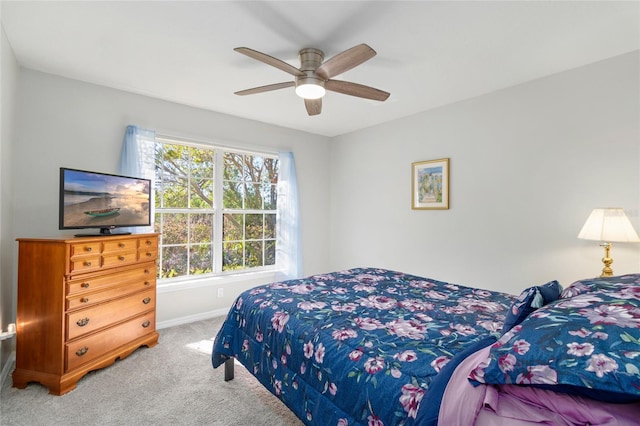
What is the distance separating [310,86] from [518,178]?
2247 millimetres

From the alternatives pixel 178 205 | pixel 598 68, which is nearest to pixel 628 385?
pixel 598 68

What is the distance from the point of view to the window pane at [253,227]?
425cm

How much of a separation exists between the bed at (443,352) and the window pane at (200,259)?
1.72 metres

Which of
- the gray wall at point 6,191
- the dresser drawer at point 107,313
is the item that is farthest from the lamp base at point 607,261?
the gray wall at point 6,191

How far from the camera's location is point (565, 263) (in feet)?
8.82

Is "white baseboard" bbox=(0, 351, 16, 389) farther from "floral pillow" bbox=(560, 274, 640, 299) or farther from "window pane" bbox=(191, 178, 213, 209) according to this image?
"floral pillow" bbox=(560, 274, 640, 299)

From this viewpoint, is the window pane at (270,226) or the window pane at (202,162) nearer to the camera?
the window pane at (202,162)

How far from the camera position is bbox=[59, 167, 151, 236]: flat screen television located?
2.38 m

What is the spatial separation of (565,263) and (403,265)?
1714mm

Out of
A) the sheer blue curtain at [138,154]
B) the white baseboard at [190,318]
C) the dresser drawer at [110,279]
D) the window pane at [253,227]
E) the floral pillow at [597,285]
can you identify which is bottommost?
the white baseboard at [190,318]

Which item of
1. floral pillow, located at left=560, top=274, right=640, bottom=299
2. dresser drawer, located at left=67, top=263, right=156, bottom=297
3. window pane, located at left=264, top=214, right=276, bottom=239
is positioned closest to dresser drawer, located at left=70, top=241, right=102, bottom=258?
dresser drawer, located at left=67, top=263, right=156, bottom=297

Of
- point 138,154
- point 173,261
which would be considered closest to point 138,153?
point 138,154

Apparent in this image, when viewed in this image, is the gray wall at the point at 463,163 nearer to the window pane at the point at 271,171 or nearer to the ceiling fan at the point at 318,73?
the window pane at the point at 271,171

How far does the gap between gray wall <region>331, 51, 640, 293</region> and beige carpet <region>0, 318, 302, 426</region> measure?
8.04 feet
